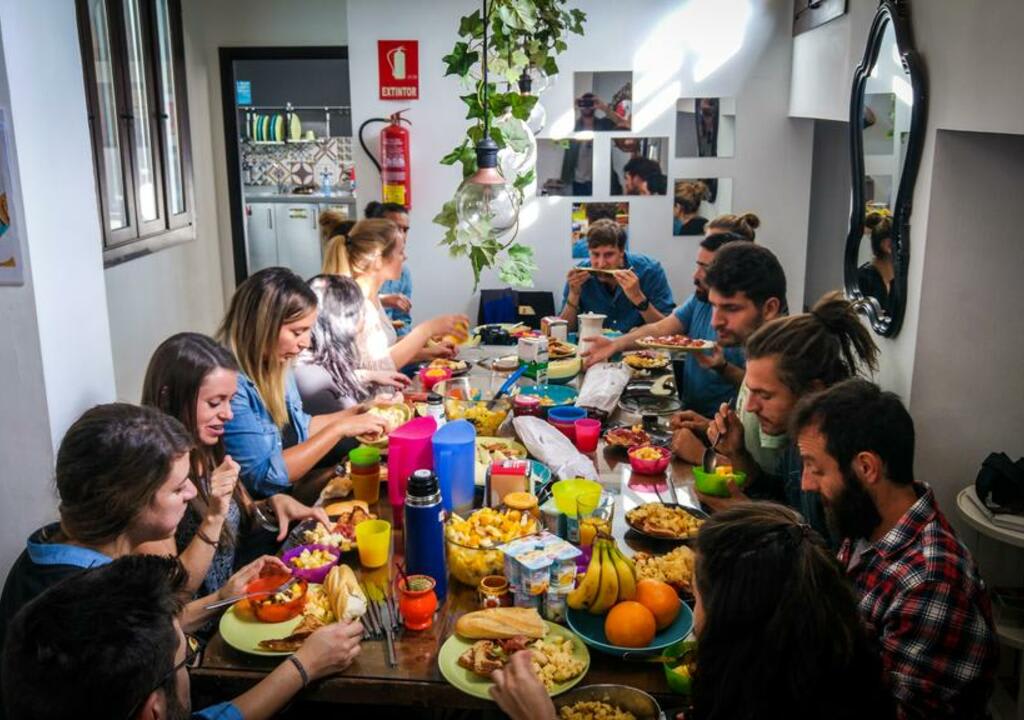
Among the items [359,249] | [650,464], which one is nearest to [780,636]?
[650,464]

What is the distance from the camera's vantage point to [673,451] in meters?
2.96

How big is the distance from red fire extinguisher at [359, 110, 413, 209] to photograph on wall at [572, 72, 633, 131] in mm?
1121

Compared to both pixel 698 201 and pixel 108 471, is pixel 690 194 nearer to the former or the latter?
pixel 698 201

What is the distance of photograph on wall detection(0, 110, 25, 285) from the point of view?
2373 millimetres

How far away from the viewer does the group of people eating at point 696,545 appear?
1.36 meters

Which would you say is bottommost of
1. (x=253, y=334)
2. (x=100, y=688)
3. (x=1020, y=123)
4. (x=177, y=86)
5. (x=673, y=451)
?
(x=673, y=451)

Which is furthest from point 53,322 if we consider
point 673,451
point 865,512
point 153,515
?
point 865,512

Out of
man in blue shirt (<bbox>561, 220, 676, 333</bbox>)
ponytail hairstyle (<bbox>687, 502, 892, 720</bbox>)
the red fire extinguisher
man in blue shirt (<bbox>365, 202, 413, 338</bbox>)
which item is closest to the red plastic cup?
ponytail hairstyle (<bbox>687, 502, 892, 720</bbox>)

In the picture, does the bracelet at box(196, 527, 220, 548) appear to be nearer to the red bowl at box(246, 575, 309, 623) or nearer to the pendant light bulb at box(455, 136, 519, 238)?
the red bowl at box(246, 575, 309, 623)

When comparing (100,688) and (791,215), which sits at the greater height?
(791,215)

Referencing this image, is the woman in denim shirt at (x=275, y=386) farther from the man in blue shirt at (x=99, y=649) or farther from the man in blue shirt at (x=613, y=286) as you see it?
the man in blue shirt at (x=613, y=286)

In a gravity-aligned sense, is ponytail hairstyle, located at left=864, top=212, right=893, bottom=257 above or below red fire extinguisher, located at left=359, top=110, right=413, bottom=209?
below

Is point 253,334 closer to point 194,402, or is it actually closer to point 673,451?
point 194,402

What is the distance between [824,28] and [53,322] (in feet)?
13.4
